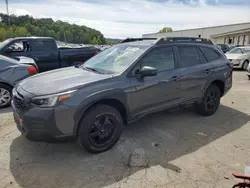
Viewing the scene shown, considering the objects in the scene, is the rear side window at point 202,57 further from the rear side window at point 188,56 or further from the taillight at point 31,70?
the taillight at point 31,70

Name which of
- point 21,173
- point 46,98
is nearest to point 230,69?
point 46,98

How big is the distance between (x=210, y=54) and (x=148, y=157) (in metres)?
2.95

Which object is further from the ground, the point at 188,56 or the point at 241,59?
the point at 188,56

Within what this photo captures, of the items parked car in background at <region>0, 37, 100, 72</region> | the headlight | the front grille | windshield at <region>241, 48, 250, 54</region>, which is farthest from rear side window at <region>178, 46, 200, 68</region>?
windshield at <region>241, 48, 250, 54</region>

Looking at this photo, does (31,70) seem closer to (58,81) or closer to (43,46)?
(43,46)

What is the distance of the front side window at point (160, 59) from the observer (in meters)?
3.77

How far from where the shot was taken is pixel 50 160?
3.20 meters

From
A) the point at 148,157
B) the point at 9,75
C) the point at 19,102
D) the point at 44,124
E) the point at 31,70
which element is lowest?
the point at 148,157

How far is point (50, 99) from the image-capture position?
9.41ft

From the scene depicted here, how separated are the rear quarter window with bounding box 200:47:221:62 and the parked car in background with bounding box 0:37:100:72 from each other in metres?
4.26

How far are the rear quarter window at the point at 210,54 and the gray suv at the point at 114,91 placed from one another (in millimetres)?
24

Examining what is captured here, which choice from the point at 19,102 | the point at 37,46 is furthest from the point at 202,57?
the point at 37,46

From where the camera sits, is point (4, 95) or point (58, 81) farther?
point (4, 95)

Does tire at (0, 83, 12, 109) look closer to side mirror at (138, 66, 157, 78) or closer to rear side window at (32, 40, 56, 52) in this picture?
rear side window at (32, 40, 56, 52)
